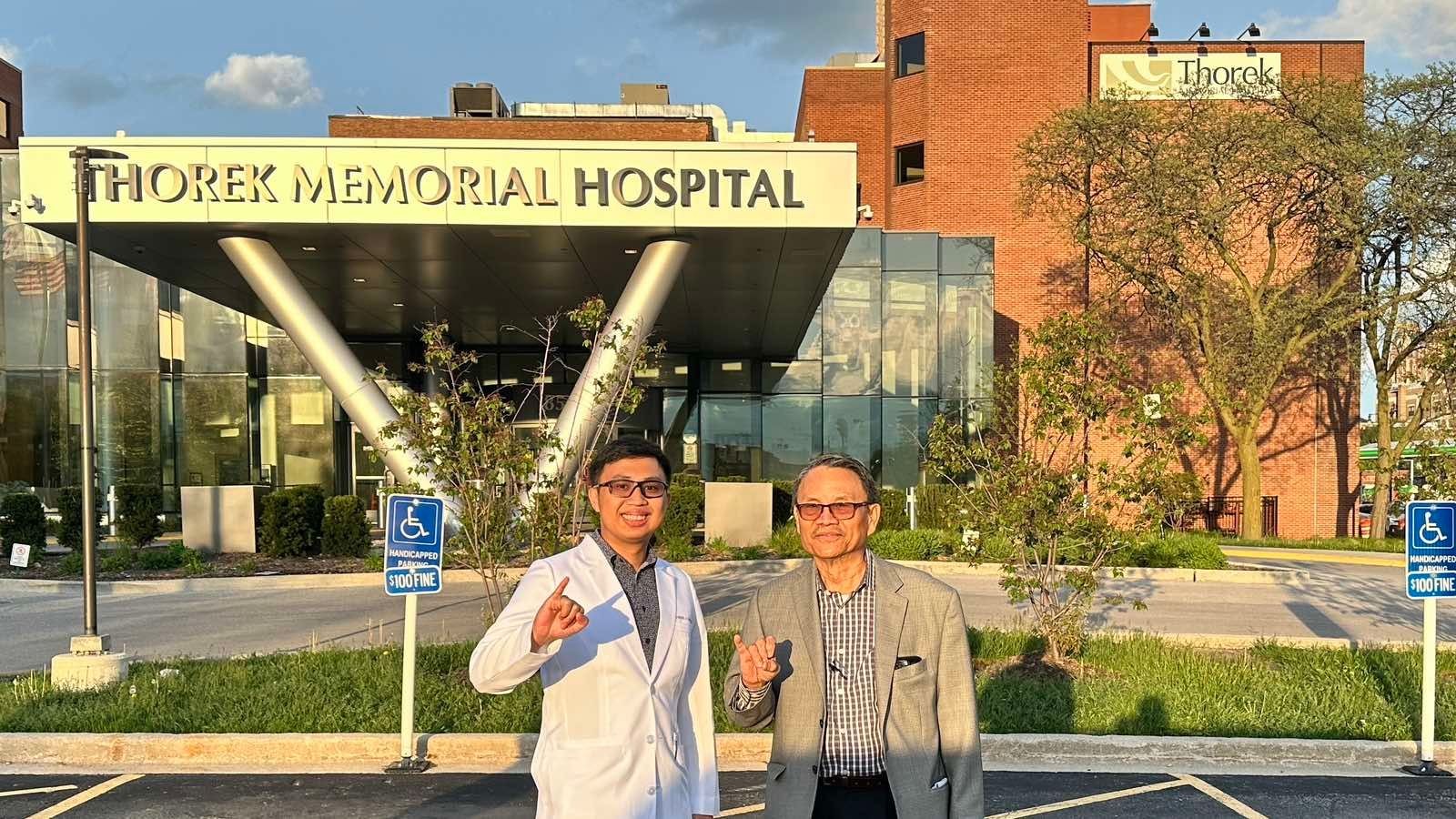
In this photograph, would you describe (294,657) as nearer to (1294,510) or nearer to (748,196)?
(748,196)

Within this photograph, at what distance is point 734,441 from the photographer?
28.2m

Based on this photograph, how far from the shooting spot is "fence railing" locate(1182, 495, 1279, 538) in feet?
103

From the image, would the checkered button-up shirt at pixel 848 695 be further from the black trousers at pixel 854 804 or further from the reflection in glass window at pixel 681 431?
the reflection in glass window at pixel 681 431

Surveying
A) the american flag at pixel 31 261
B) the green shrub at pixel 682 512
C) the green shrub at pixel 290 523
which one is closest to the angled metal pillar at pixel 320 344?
the green shrub at pixel 290 523

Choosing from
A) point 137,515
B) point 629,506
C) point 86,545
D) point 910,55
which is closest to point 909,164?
point 910,55

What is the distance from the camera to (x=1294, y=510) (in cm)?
3166

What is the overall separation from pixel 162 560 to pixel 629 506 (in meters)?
17.3

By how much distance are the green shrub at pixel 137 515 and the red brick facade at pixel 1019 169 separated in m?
22.7

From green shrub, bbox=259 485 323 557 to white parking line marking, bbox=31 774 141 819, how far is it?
12.3 meters

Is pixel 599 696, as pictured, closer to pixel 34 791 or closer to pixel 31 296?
pixel 34 791

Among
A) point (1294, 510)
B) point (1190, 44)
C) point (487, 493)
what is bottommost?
point (1294, 510)

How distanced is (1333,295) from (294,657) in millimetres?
26107

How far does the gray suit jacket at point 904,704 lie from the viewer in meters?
2.96

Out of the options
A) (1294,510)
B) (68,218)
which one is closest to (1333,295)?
(1294,510)
